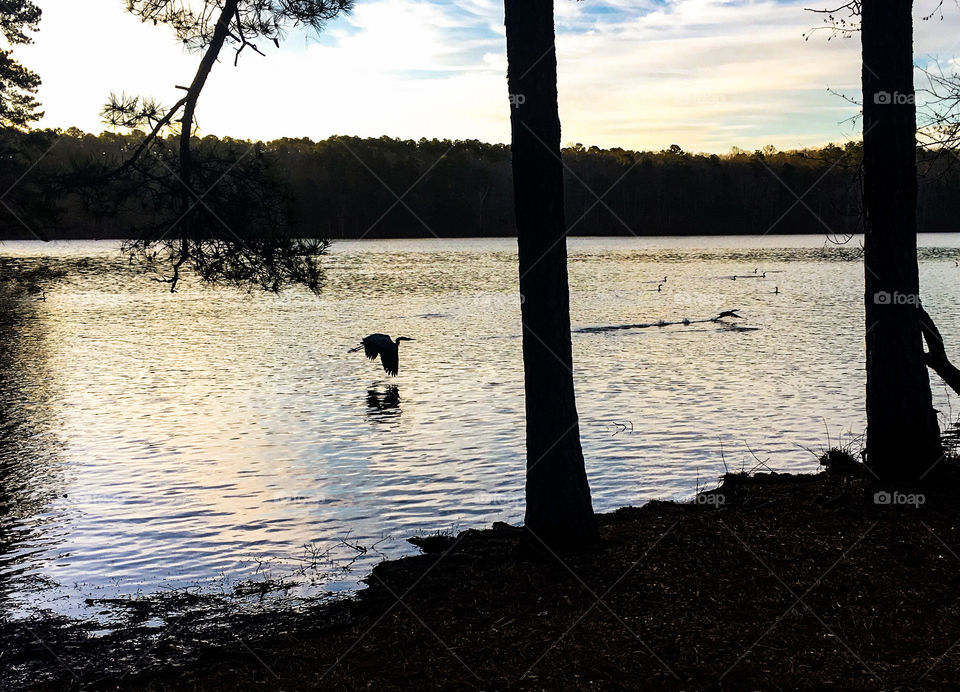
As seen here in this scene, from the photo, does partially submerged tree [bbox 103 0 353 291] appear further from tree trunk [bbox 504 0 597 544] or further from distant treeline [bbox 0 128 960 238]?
distant treeline [bbox 0 128 960 238]

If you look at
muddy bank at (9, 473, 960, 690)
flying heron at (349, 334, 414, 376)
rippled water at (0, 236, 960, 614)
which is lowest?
rippled water at (0, 236, 960, 614)

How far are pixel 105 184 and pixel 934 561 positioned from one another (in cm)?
926

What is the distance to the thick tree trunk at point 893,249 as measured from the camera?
9.71 meters

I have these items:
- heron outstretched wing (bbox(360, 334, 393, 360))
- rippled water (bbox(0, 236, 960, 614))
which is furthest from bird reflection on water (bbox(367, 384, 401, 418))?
heron outstretched wing (bbox(360, 334, 393, 360))

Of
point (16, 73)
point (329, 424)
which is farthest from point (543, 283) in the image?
point (16, 73)

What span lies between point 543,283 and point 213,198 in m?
3.98

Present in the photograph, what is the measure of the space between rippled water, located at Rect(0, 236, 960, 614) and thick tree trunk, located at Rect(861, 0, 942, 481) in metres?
3.67

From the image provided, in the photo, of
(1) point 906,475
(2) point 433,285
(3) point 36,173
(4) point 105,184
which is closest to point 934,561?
(1) point 906,475

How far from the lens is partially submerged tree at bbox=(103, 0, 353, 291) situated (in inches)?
382

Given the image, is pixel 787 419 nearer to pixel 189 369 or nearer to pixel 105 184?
pixel 105 184

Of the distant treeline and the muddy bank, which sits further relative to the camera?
the distant treeline

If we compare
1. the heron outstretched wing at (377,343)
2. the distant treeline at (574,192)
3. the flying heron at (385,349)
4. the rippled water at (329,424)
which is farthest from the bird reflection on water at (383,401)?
the distant treeline at (574,192)

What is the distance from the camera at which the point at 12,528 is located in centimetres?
1193

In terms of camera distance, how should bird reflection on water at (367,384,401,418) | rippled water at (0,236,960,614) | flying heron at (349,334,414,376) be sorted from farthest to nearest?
1. flying heron at (349,334,414,376)
2. bird reflection on water at (367,384,401,418)
3. rippled water at (0,236,960,614)
